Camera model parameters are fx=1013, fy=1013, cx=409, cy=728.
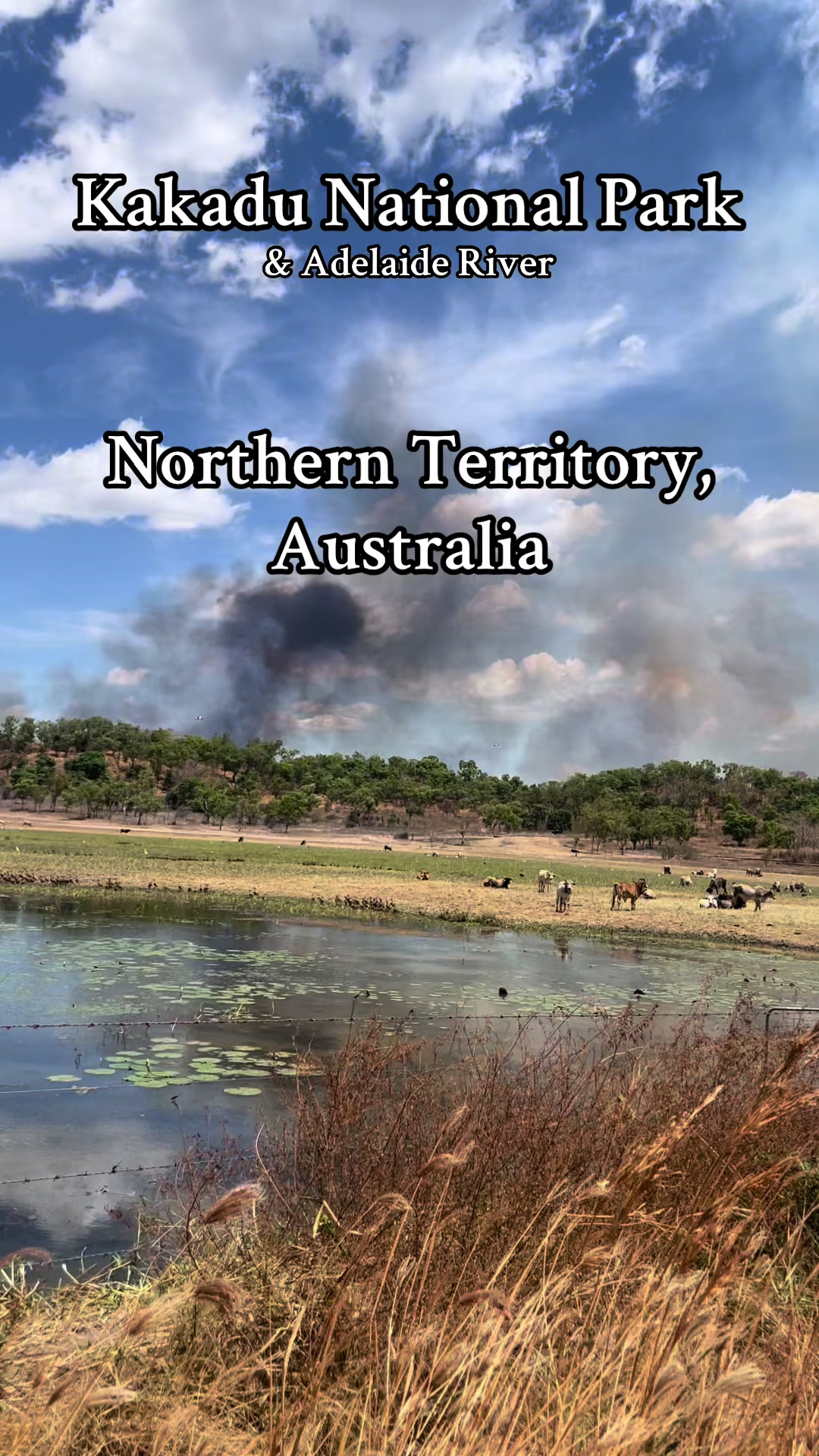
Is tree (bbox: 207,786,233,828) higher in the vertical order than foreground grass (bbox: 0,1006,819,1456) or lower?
higher

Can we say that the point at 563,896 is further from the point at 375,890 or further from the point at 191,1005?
the point at 191,1005

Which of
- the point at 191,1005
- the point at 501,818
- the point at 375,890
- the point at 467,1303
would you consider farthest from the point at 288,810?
the point at 467,1303

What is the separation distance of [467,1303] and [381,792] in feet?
489

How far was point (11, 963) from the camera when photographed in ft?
62.8

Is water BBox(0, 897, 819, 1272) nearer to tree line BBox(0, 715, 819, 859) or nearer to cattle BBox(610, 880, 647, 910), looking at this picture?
cattle BBox(610, 880, 647, 910)

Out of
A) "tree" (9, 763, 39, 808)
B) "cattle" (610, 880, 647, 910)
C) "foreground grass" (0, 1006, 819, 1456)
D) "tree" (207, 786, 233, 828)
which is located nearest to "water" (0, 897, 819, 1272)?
"foreground grass" (0, 1006, 819, 1456)

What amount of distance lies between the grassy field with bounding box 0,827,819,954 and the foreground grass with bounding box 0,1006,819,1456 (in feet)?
90.2

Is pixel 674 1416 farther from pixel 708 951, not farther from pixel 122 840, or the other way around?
pixel 122 840

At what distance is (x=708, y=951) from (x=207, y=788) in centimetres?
11885

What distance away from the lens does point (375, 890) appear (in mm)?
42906

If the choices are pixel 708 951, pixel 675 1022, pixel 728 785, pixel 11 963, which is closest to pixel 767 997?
pixel 675 1022

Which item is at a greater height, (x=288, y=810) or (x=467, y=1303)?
(x=288, y=810)

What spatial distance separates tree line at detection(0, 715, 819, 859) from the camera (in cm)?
12456

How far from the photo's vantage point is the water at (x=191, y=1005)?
8781 mm
